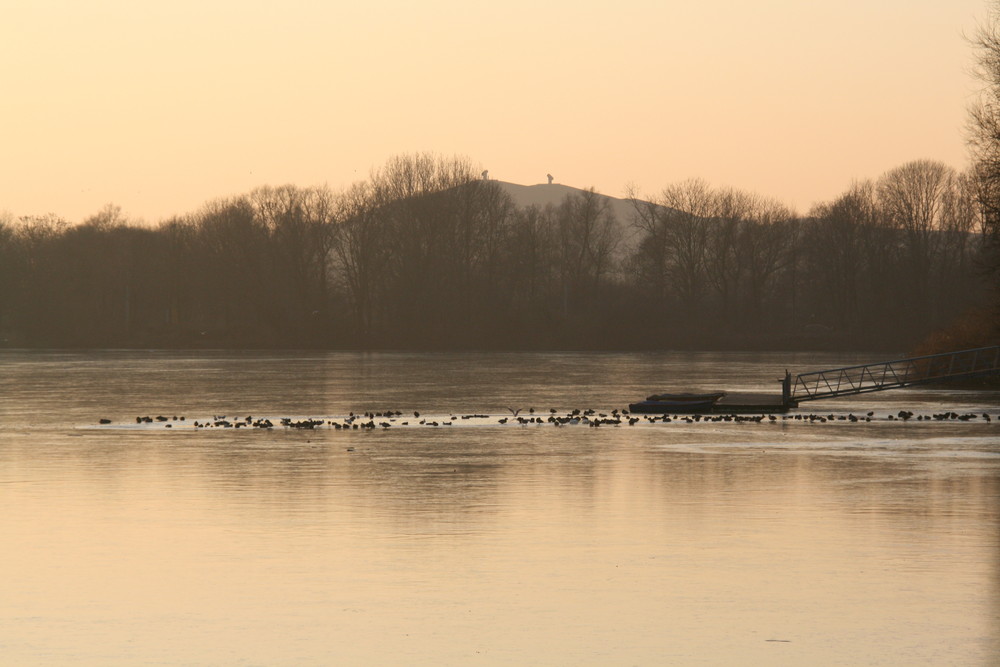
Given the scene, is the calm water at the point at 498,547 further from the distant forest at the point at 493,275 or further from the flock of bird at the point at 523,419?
the distant forest at the point at 493,275

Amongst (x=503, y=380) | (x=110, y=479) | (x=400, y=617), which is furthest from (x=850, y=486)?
(x=503, y=380)

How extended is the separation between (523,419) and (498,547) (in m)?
18.6

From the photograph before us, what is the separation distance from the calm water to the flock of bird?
1.88 metres

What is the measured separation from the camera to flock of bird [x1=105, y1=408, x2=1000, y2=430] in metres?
30.6

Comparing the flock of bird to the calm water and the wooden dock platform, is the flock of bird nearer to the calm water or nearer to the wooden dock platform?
the wooden dock platform

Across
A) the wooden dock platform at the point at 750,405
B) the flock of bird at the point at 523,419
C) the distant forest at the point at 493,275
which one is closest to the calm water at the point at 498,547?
the flock of bird at the point at 523,419

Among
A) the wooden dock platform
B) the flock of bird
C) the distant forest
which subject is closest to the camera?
the flock of bird

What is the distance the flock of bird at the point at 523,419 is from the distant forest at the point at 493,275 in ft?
252

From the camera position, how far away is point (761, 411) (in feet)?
117

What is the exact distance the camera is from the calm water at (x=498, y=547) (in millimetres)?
9578

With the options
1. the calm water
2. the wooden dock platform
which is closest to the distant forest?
the wooden dock platform

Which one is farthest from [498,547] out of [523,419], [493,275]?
[493,275]

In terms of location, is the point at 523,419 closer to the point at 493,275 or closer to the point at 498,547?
the point at 498,547

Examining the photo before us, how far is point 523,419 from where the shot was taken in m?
32.1
